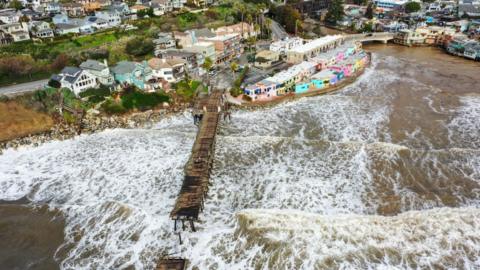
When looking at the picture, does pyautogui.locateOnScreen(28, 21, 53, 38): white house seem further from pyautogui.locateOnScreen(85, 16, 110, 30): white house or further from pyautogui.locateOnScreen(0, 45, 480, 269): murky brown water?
pyautogui.locateOnScreen(0, 45, 480, 269): murky brown water

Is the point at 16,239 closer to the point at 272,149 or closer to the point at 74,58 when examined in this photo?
the point at 272,149

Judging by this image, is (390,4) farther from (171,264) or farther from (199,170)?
(171,264)

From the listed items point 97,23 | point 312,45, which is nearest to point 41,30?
point 97,23

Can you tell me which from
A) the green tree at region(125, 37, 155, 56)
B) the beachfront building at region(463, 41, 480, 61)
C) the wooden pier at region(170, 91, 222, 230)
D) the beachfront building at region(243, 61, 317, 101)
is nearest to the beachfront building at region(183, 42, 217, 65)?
the green tree at region(125, 37, 155, 56)

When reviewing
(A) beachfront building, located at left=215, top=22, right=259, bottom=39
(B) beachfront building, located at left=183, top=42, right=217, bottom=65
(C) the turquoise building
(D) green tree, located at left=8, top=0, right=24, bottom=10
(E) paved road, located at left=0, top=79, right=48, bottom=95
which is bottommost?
(E) paved road, located at left=0, top=79, right=48, bottom=95

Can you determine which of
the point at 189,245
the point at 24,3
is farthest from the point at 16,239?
the point at 24,3

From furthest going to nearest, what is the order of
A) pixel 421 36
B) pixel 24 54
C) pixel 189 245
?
pixel 421 36, pixel 24 54, pixel 189 245
